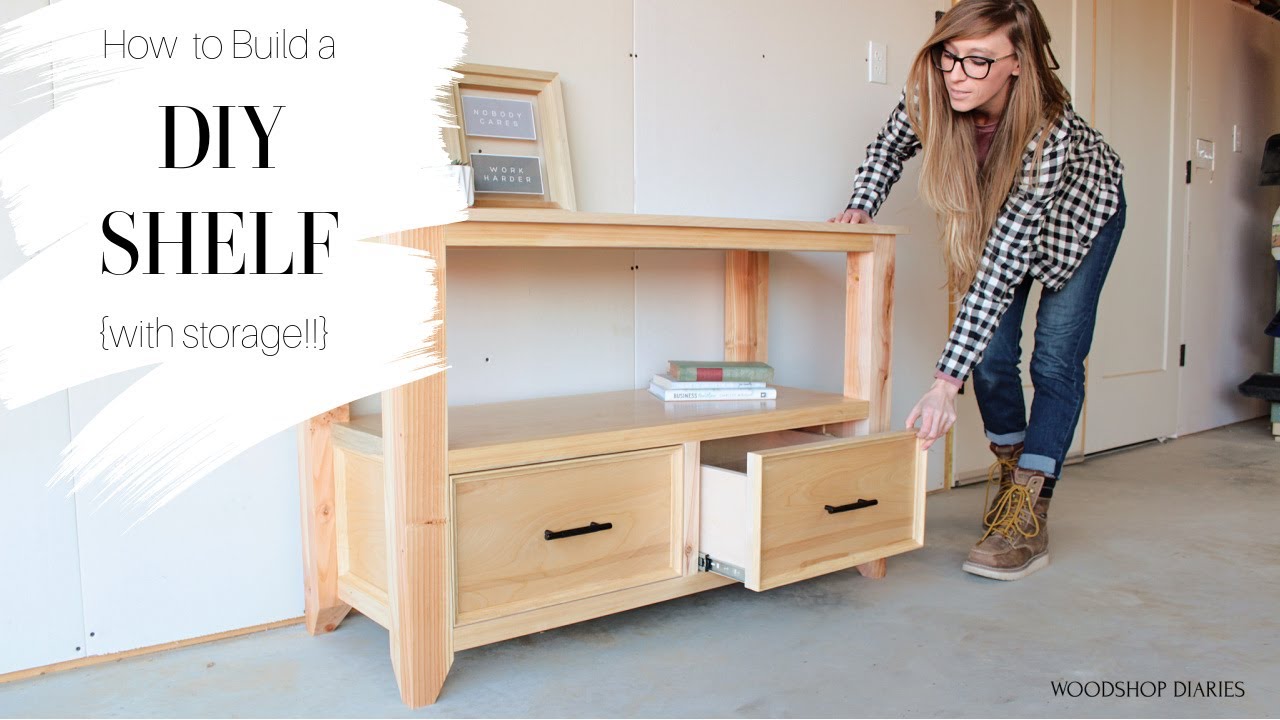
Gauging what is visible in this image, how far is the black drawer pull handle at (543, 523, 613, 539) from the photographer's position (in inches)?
53.7

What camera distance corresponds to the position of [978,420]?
266 cm

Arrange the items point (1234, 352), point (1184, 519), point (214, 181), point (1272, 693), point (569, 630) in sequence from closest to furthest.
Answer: point (1272, 693) → point (214, 181) → point (569, 630) → point (1184, 519) → point (1234, 352)

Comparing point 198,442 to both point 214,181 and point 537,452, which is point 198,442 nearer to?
point 214,181

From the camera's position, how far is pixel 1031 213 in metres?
1.69

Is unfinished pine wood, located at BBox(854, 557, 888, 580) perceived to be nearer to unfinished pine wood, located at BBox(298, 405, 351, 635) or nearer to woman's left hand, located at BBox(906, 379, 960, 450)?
woman's left hand, located at BBox(906, 379, 960, 450)

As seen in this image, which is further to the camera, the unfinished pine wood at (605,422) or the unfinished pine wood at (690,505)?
the unfinished pine wood at (690,505)

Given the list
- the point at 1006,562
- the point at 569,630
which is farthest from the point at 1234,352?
the point at 569,630

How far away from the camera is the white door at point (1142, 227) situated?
3027 mm

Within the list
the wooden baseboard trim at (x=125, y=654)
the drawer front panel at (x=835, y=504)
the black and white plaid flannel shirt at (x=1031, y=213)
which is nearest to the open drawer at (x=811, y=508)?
the drawer front panel at (x=835, y=504)

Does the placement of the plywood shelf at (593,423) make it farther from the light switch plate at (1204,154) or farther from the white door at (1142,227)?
the light switch plate at (1204,154)

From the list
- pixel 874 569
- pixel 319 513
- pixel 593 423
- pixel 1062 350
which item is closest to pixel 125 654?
pixel 319 513

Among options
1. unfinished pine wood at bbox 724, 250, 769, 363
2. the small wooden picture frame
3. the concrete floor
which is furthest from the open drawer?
the small wooden picture frame

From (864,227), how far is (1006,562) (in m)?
0.66

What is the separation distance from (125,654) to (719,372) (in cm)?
104
